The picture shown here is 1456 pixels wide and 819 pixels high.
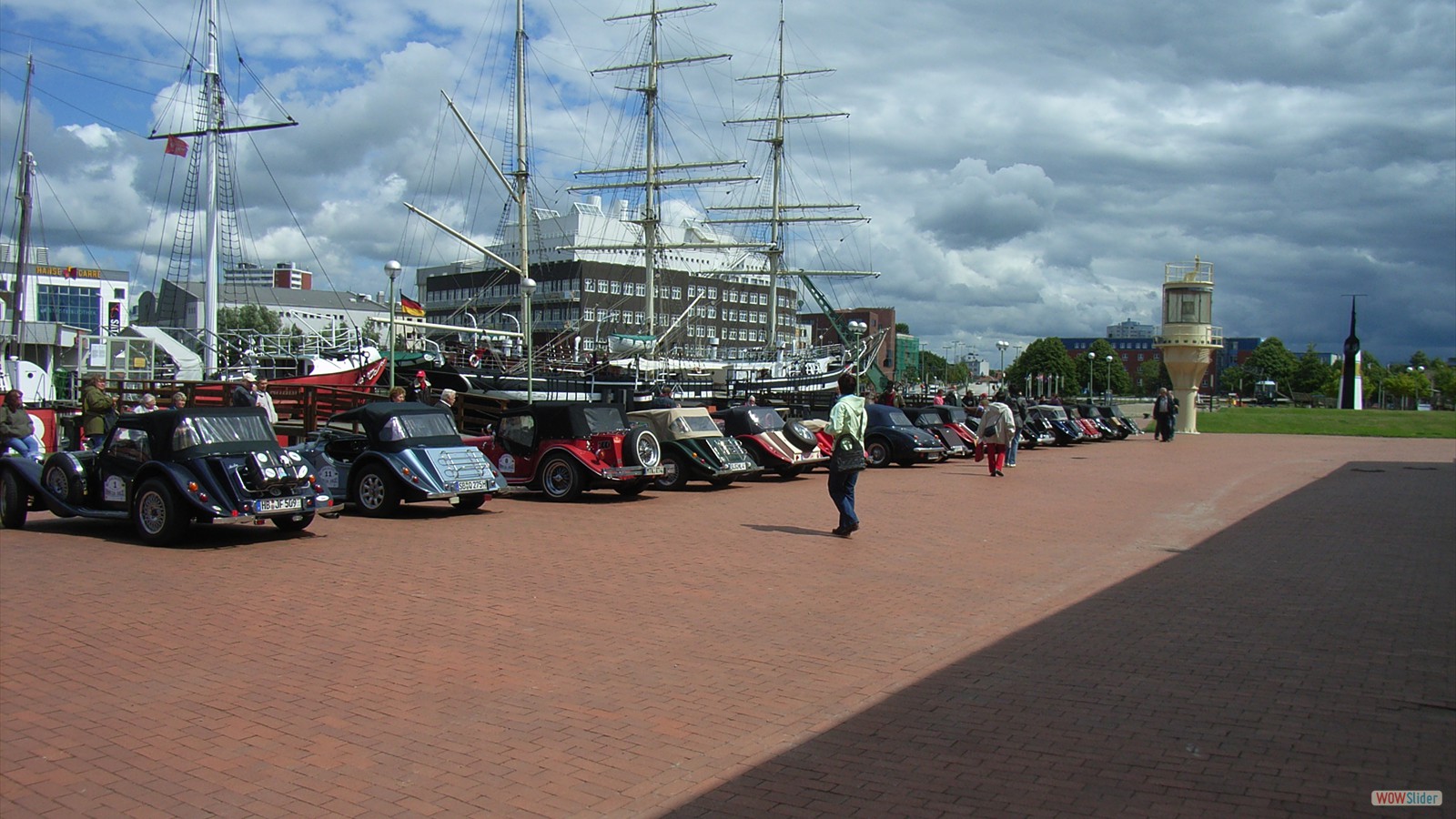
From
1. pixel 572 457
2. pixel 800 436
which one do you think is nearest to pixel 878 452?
pixel 800 436

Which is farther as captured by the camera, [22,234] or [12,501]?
[22,234]

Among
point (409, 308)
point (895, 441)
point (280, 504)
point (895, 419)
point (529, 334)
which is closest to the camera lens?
point (280, 504)

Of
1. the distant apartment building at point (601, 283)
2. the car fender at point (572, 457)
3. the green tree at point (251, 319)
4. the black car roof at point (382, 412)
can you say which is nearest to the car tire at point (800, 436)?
the car fender at point (572, 457)

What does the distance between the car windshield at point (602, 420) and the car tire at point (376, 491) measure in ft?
11.2

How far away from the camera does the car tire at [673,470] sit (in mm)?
17734

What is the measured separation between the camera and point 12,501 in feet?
39.4

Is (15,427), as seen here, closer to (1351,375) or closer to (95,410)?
(95,410)

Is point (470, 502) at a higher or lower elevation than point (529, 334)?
lower

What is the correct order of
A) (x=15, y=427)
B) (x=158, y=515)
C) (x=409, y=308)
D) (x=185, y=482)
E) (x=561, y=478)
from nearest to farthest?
(x=185, y=482)
(x=158, y=515)
(x=15, y=427)
(x=561, y=478)
(x=409, y=308)

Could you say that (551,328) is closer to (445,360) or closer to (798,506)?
(445,360)

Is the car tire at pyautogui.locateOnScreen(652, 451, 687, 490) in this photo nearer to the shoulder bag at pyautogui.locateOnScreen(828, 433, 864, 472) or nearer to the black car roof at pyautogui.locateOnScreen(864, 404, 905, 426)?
the shoulder bag at pyautogui.locateOnScreen(828, 433, 864, 472)

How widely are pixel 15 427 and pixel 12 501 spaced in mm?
2994

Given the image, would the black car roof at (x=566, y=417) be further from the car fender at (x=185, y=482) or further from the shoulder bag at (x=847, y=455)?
the car fender at (x=185, y=482)

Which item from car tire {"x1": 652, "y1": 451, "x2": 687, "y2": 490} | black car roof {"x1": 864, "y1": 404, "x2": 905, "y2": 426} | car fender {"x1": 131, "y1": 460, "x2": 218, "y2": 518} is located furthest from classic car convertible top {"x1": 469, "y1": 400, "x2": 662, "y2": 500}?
black car roof {"x1": 864, "y1": 404, "x2": 905, "y2": 426}
